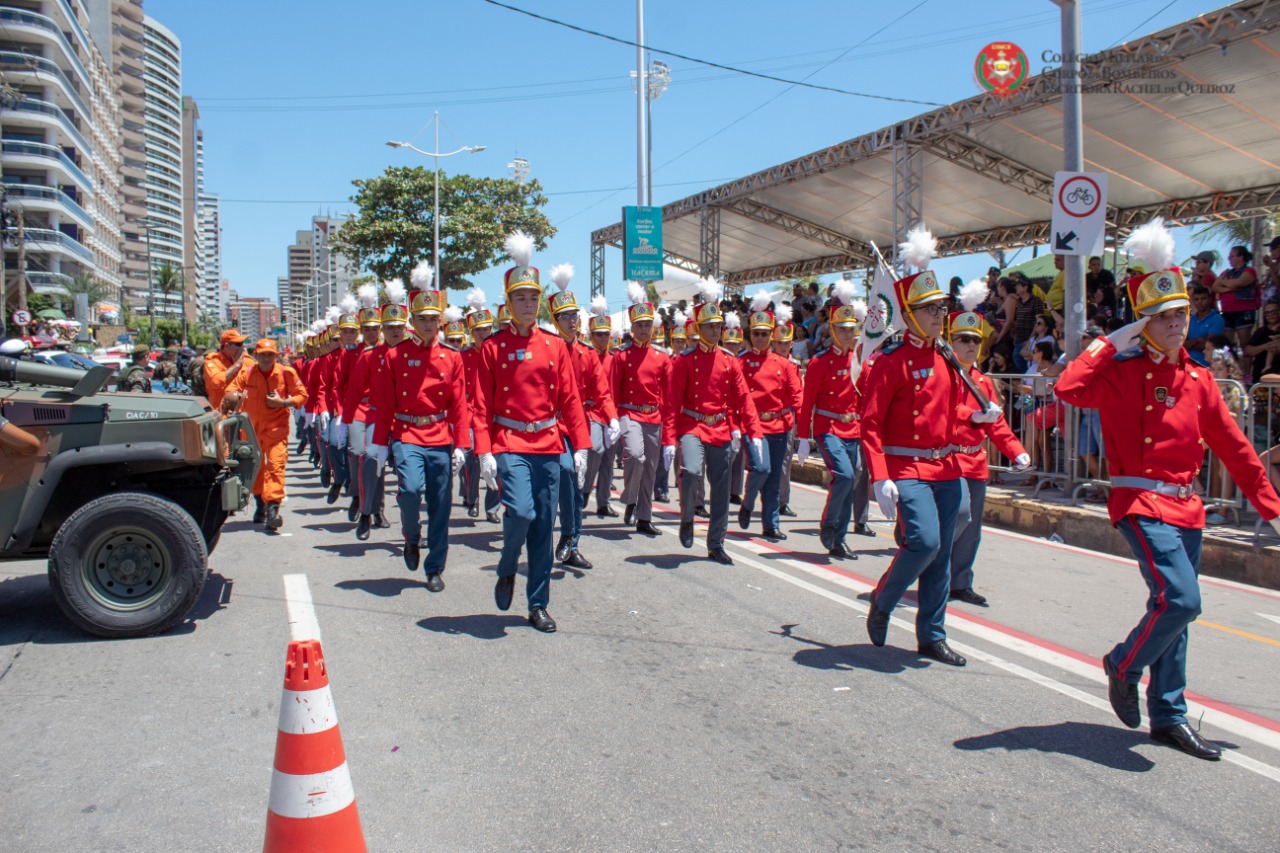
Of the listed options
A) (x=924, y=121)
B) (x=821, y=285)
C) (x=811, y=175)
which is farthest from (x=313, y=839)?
(x=821, y=285)

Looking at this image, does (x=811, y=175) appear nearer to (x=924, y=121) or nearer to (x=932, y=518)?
(x=924, y=121)

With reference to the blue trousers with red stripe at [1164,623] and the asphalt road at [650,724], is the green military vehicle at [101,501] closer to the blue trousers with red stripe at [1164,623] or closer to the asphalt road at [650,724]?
the asphalt road at [650,724]

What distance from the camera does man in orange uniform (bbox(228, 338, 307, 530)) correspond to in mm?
10445

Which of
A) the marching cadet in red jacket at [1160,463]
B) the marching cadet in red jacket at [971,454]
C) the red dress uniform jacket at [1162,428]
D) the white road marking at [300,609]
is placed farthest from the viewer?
the marching cadet in red jacket at [971,454]

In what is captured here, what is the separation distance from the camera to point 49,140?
7131 cm

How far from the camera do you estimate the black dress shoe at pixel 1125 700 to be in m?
4.52

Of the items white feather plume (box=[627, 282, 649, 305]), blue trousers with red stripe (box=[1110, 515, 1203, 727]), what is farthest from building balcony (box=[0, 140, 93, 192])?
blue trousers with red stripe (box=[1110, 515, 1203, 727])

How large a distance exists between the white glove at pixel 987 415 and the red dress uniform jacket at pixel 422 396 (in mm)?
3827

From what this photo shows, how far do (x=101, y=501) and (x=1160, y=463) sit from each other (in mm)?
5638

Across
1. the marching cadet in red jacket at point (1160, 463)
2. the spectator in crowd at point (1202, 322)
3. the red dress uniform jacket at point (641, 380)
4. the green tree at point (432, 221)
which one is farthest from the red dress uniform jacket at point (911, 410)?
the green tree at point (432, 221)

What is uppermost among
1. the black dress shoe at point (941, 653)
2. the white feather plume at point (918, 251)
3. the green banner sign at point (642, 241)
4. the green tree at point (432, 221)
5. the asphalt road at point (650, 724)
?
the green tree at point (432, 221)

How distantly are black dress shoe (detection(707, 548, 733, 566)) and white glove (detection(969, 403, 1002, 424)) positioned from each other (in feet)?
9.18

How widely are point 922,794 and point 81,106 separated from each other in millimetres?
89697

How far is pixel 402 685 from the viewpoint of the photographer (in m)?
5.29
